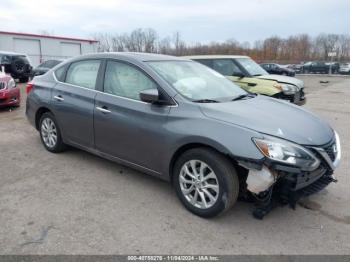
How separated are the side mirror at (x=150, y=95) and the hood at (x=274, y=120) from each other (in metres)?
0.50

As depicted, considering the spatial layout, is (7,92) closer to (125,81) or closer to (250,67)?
(125,81)

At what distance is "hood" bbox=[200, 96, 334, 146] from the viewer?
124 inches

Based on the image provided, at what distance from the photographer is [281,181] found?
3049mm

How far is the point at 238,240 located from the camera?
10.0 ft

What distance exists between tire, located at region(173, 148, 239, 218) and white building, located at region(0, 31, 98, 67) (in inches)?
1308

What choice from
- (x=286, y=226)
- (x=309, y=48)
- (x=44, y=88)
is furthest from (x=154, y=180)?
(x=309, y=48)

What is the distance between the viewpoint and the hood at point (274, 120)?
315 centimetres

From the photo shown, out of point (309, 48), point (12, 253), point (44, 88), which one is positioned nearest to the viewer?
point (12, 253)

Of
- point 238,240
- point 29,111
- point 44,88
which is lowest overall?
point 238,240

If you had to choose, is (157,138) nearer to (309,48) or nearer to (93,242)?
(93,242)

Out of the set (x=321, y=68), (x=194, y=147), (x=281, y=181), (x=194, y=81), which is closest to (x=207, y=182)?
(x=194, y=147)

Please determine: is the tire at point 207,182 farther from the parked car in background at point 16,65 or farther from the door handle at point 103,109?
the parked car in background at point 16,65

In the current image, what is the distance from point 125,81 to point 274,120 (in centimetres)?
187

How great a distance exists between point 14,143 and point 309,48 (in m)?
81.8
